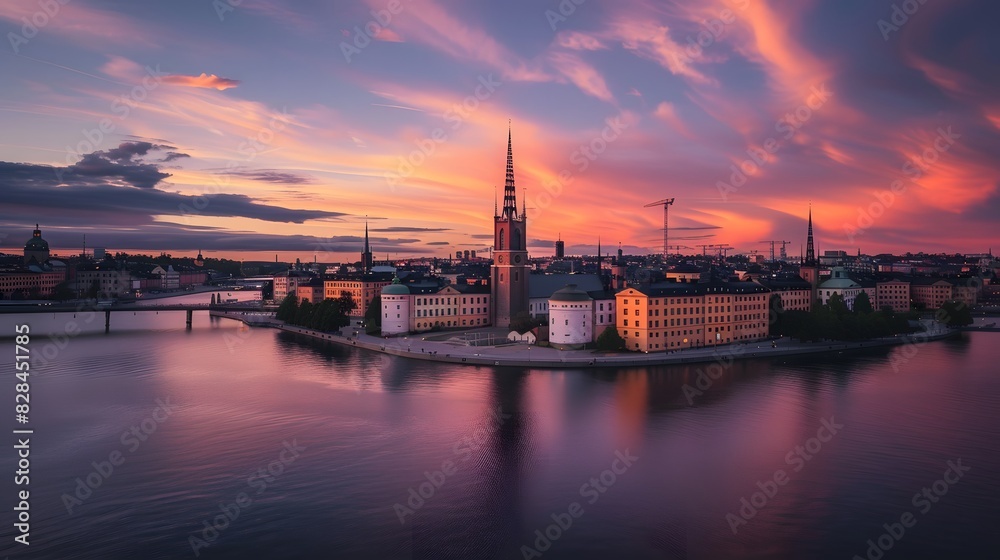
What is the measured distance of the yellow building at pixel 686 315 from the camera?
32250 millimetres

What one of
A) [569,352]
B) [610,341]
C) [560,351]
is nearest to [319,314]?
[560,351]

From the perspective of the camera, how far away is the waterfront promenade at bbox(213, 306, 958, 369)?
29469 mm

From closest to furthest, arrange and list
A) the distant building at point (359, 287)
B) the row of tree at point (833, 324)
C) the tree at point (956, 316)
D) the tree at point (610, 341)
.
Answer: the tree at point (610, 341) → the row of tree at point (833, 324) → the tree at point (956, 316) → the distant building at point (359, 287)

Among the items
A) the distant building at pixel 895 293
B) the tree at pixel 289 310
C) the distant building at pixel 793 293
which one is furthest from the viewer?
the distant building at pixel 895 293

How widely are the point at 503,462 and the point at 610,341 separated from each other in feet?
54.9

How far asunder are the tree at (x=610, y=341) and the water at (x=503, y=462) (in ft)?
12.6

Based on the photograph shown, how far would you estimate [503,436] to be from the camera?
18.2 meters

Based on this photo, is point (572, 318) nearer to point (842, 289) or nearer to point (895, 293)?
point (842, 289)

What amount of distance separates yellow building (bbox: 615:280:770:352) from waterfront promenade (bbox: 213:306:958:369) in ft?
2.35

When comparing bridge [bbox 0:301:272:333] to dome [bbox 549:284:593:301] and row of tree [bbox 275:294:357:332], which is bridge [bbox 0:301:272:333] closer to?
row of tree [bbox 275:294:357:332]

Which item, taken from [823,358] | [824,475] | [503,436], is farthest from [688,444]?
[823,358]

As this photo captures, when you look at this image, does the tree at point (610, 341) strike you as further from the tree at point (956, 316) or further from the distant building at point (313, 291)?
the distant building at point (313, 291)

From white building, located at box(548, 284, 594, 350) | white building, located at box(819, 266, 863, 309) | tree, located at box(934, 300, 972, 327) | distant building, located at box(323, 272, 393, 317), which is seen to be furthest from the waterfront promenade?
distant building, located at box(323, 272, 393, 317)

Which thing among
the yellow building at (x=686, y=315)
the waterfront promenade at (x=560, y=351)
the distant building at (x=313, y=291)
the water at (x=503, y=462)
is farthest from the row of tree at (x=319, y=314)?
the yellow building at (x=686, y=315)
